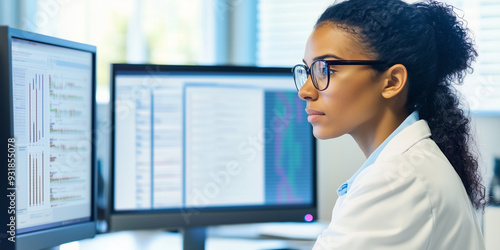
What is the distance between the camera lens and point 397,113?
93cm

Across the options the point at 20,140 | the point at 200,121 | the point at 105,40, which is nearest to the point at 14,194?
the point at 20,140

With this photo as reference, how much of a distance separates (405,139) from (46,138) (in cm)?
66

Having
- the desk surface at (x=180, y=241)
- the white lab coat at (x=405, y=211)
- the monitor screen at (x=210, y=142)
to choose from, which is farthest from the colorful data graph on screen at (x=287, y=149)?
the white lab coat at (x=405, y=211)

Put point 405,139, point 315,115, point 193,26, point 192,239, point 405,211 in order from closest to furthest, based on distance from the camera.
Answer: point 405,211, point 405,139, point 315,115, point 192,239, point 193,26

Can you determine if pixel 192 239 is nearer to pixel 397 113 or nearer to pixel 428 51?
pixel 397 113

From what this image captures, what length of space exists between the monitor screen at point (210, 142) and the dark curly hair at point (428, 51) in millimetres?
387

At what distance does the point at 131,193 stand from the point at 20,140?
0.35 m

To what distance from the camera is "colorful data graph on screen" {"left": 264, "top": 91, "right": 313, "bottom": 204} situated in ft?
4.30

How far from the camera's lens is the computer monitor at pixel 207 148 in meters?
1.22

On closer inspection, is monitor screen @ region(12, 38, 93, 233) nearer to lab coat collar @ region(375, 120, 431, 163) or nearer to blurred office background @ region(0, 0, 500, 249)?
lab coat collar @ region(375, 120, 431, 163)

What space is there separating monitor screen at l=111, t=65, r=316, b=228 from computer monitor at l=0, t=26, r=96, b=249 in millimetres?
115

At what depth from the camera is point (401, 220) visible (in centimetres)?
72

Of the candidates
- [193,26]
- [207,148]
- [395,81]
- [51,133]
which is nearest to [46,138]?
[51,133]

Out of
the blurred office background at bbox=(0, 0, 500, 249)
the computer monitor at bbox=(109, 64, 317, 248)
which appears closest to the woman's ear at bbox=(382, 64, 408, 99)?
the computer monitor at bbox=(109, 64, 317, 248)
